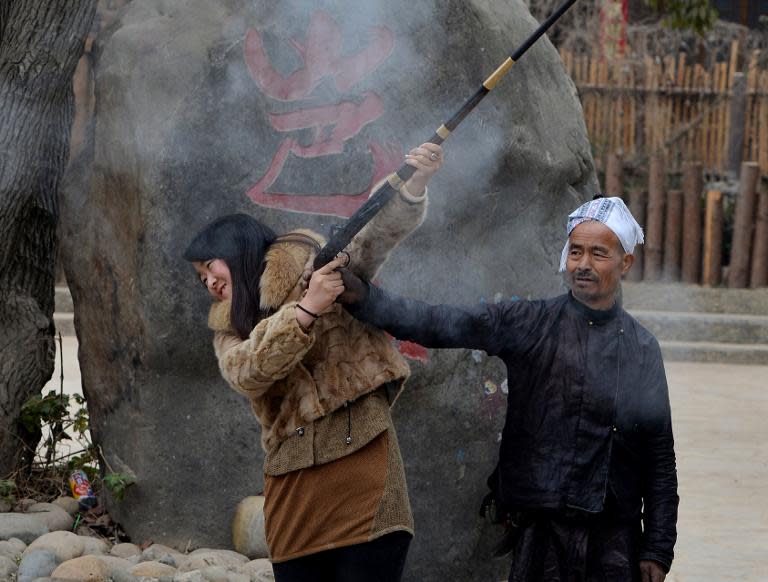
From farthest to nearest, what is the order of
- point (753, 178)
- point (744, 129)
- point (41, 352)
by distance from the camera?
point (744, 129) < point (753, 178) < point (41, 352)

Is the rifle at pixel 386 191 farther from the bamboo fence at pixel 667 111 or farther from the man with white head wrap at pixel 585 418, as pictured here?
the bamboo fence at pixel 667 111

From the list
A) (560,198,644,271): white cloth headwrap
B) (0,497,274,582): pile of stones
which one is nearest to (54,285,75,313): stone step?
(0,497,274,582): pile of stones

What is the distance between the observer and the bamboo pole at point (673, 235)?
1101 cm

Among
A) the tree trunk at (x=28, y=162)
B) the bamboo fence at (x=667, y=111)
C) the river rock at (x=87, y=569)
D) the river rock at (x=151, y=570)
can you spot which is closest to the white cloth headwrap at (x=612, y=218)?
the river rock at (x=151, y=570)

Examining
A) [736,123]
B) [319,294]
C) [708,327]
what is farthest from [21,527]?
[736,123]

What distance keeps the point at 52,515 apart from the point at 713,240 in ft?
25.1

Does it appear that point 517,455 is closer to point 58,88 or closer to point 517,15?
point 517,15

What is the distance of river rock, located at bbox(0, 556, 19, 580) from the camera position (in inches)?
169

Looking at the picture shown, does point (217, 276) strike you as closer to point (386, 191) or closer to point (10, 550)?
point (386, 191)

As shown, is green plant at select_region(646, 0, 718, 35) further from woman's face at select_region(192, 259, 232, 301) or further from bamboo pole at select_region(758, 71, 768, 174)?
woman's face at select_region(192, 259, 232, 301)

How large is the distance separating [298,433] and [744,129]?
10051mm

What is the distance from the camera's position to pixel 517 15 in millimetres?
4785

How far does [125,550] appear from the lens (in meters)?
4.60

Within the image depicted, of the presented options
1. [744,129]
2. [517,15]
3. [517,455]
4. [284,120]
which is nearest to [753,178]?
[744,129]
